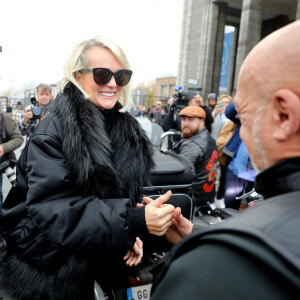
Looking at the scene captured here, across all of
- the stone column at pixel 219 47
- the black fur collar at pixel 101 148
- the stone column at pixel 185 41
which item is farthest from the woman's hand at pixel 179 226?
the stone column at pixel 185 41

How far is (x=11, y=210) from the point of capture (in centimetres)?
182

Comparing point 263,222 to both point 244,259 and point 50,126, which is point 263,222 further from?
point 50,126

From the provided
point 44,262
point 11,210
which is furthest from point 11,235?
point 44,262

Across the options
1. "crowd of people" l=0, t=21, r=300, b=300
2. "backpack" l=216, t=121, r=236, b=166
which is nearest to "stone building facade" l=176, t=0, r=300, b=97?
"backpack" l=216, t=121, r=236, b=166

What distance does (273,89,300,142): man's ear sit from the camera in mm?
748

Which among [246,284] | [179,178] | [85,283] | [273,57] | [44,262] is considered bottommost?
A: [85,283]

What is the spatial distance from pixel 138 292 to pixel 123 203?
0.67 metres

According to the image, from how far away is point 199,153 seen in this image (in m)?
4.03

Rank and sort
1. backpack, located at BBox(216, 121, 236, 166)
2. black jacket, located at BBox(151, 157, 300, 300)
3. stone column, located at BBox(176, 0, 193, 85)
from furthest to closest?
1. stone column, located at BBox(176, 0, 193, 85)
2. backpack, located at BBox(216, 121, 236, 166)
3. black jacket, located at BBox(151, 157, 300, 300)

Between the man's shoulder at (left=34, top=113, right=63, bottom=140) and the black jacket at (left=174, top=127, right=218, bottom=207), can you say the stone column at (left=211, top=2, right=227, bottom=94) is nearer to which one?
the black jacket at (left=174, top=127, right=218, bottom=207)

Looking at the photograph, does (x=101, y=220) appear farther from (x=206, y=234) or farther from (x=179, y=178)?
(x=179, y=178)

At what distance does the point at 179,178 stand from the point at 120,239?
1.13m

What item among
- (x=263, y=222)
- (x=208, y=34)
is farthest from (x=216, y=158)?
(x=208, y=34)

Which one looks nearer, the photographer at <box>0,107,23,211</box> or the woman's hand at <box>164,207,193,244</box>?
the woman's hand at <box>164,207,193,244</box>
